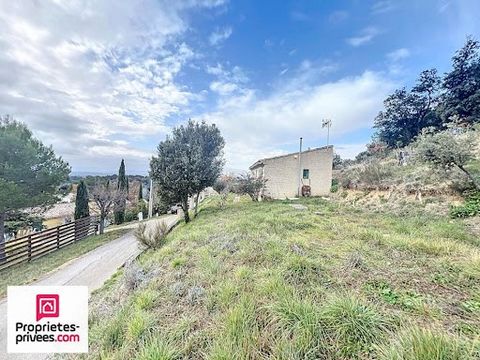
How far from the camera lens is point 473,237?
5.06m

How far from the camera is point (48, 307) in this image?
10.3 feet

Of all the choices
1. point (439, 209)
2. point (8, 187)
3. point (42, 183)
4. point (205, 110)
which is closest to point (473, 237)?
point (439, 209)

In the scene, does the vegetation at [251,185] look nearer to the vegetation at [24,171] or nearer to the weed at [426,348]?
the vegetation at [24,171]

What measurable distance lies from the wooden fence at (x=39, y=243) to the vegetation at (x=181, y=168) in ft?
19.4

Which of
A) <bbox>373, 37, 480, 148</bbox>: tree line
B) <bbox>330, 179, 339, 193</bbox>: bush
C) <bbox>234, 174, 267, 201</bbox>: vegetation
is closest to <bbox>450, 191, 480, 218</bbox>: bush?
<bbox>330, 179, 339, 193</bbox>: bush

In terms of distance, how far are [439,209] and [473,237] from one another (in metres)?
3.30

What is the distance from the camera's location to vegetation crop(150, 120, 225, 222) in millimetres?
12867

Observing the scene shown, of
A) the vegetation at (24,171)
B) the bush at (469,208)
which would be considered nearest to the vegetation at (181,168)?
the vegetation at (24,171)

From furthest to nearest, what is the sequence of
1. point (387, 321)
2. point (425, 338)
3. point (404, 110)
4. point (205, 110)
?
point (404, 110) → point (205, 110) → point (387, 321) → point (425, 338)

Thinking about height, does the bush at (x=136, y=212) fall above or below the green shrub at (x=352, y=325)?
below

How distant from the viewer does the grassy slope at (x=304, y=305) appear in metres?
1.87

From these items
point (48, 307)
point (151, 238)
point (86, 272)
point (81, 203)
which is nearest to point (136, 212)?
point (81, 203)

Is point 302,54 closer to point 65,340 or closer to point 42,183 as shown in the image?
point 65,340

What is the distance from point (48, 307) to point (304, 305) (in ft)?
11.3
